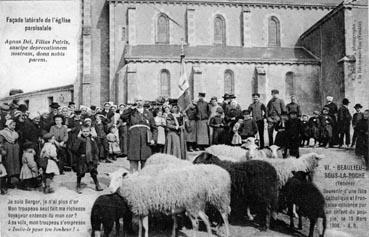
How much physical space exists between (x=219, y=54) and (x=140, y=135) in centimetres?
1494

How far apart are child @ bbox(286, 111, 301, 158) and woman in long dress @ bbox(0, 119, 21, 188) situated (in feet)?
20.1

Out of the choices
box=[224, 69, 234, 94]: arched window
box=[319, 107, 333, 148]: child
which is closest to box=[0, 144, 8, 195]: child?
box=[319, 107, 333, 148]: child

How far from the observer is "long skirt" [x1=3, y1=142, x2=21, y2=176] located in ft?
29.4

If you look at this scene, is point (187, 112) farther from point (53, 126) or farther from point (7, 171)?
point (7, 171)

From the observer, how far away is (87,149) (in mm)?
9078

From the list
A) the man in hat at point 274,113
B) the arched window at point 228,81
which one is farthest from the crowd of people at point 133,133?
the arched window at point 228,81

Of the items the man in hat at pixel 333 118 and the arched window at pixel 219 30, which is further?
the arched window at pixel 219 30

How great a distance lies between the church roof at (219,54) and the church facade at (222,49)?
0.05 metres

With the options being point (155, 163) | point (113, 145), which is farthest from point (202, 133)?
point (155, 163)

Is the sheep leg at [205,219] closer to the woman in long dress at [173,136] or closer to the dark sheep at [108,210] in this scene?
the dark sheep at [108,210]

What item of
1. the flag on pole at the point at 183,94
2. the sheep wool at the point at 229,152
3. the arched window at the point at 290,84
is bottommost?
the sheep wool at the point at 229,152

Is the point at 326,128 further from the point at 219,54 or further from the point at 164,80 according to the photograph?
the point at 219,54

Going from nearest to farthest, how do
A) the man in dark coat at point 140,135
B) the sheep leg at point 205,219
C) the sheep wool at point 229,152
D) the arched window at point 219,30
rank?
the sheep leg at point 205,219, the sheep wool at point 229,152, the man in dark coat at point 140,135, the arched window at point 219,30

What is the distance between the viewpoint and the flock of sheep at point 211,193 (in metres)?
7.50
